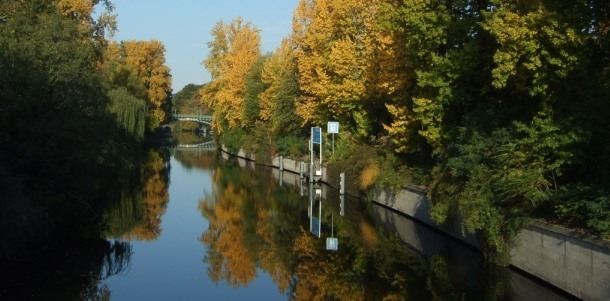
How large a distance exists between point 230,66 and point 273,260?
48.1 m

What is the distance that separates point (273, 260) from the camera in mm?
16906

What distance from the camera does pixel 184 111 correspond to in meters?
138

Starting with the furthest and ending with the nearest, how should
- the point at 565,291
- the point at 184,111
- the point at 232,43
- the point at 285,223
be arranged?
1. the point at 184,111
2. the point at 232,43
3. the point at 285,223
4. the point at 565,291

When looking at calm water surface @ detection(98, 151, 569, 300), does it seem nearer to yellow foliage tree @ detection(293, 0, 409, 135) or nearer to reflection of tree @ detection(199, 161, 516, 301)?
reflection of tree @ detection(199, 161, 516, 301)

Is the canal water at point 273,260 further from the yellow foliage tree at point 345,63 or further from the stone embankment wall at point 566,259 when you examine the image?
the yellow foliage tree at point 345,63

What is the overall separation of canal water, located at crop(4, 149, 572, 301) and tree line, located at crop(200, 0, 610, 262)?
146 cm

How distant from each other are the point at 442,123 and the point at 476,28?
3205 millimetres

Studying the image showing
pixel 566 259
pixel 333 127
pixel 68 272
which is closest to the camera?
pixel 566 259

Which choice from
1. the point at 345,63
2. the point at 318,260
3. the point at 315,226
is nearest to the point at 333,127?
the point at 345,63

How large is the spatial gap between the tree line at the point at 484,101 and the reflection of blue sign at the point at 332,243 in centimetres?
291

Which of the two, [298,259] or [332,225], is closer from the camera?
[298,259]

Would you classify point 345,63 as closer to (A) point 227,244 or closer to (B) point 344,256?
(A) point 227,244

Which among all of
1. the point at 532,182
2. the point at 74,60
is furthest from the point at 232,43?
the point at 532,182

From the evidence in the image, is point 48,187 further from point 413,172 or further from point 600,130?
point 600,130
